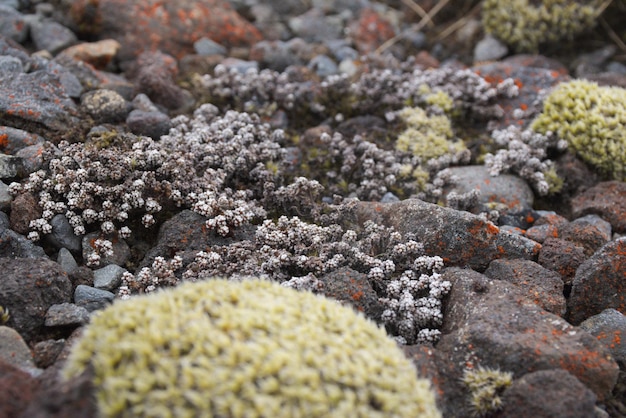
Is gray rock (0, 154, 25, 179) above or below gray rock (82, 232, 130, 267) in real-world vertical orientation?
above

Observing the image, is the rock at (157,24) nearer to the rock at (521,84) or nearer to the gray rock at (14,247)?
the rock at (521,84)

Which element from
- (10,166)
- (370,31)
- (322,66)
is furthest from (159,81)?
(370,31)

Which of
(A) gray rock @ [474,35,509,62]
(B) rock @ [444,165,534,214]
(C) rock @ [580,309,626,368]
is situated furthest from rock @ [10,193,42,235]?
(A) gray rock @ [474,35,509,62]

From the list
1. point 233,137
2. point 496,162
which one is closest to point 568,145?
point 496,162

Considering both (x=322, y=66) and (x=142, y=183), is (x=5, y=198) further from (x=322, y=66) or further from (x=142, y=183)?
(x=322, y=66)

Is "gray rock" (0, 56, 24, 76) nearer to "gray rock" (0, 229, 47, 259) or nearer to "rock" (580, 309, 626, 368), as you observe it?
"gray rock" (0, 229, 47, 259)
